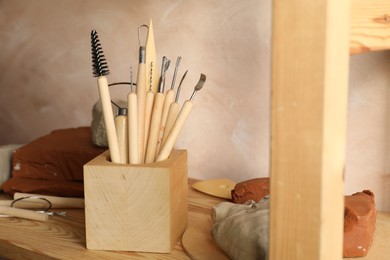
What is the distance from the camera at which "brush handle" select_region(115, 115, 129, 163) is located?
0.62 metres

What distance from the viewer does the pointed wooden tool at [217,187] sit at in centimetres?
81

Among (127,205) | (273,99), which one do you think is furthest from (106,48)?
(273,99)

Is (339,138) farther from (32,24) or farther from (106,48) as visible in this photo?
(32,24)

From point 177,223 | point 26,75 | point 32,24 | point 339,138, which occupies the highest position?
point 32,24

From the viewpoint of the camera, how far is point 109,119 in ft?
1.99

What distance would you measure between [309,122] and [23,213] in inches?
20.3

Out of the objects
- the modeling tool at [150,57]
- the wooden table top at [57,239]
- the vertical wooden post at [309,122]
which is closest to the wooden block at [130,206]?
the wooden table top at [57,239]

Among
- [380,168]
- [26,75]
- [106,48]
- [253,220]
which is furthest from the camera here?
[26,75]

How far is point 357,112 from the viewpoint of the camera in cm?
77

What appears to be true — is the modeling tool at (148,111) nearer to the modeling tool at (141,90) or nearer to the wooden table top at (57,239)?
the modeling tool at (141,90)

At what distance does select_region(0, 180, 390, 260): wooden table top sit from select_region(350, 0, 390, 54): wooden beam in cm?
28

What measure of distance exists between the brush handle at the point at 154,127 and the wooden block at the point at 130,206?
0.03m

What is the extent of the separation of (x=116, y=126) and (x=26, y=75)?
1.88 feet

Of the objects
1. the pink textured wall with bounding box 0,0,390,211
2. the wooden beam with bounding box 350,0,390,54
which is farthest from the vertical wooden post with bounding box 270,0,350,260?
the pink textured wall with bounding box 0,0,390,211
